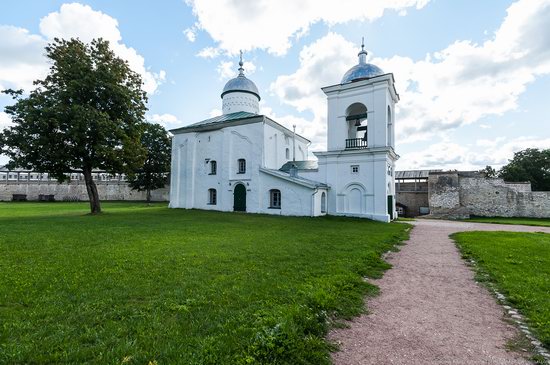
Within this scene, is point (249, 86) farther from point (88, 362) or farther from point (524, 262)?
point (88, 362)

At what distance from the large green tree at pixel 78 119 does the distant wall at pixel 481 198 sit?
26.9 m

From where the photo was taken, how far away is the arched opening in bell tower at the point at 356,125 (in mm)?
20859

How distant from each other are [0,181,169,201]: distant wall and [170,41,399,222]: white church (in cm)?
2687

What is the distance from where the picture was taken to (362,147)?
798 inches

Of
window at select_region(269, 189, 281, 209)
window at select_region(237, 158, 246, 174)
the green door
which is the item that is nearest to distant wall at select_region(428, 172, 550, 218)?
window at select_region(269, 189, 281, 209)

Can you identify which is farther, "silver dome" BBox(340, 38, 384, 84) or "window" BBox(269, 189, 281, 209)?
"window" BBox(269, 189, 281, 209)

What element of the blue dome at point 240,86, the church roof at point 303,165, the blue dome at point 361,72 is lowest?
the church roof at point 303,165

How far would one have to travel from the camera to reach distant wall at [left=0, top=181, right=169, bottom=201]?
1937 inches

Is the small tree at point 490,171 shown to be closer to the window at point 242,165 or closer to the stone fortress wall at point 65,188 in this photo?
the window at point 242,165

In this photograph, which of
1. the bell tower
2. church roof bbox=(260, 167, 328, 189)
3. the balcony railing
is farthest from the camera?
the balcony railing

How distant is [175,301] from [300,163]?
21008mm

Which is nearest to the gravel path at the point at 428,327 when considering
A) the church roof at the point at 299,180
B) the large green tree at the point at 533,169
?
the church roof at the point at 299,180

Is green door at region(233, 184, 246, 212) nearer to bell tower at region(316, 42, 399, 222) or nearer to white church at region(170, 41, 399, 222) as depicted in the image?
white church at region(170, 41, 399, 222)

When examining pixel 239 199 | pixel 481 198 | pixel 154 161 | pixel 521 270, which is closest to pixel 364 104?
pixel 239 199
